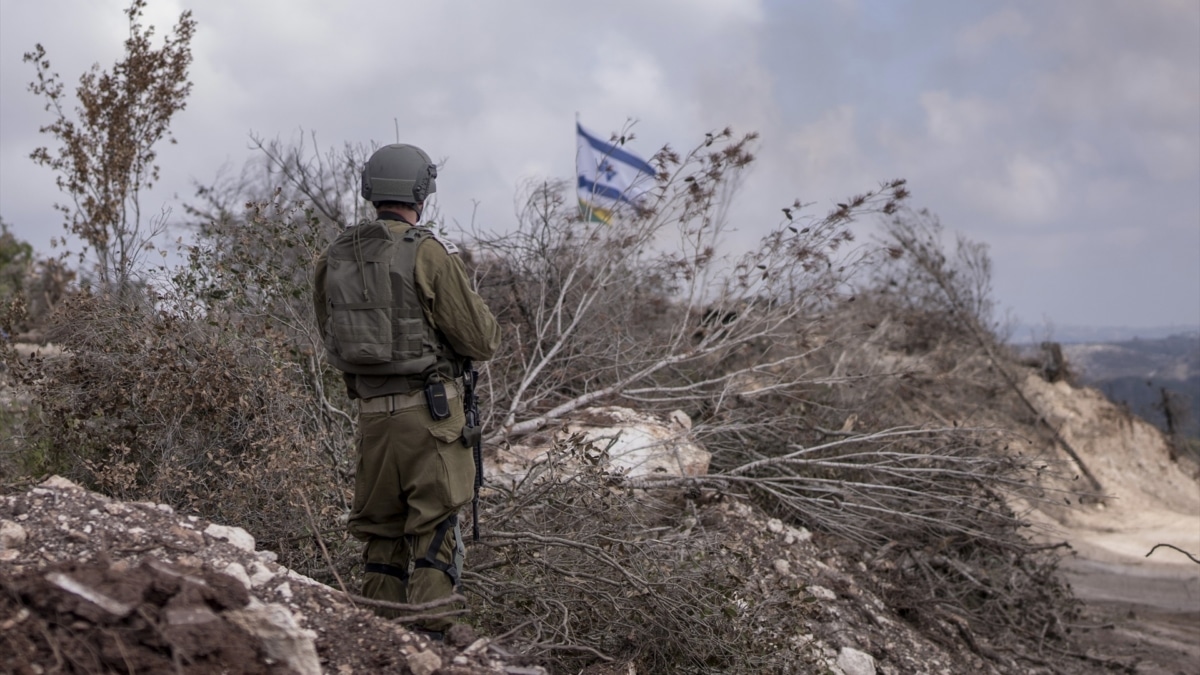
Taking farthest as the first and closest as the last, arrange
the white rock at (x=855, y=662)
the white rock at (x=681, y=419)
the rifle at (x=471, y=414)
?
1. the white rock at (x=681, y=419)
2. the white rock at (x=855, y=662)
3. the rifle at (x=471, y=414)

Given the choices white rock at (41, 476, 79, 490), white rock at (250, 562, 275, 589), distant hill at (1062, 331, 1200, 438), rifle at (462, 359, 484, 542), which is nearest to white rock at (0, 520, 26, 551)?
white rock at (41, 476, 79, 490)

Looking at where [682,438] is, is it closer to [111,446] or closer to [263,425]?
[263,425]

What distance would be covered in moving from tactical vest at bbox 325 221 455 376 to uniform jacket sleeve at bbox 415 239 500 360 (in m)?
0.04

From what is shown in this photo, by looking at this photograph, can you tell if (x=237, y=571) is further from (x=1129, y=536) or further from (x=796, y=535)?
(x=1129, y=536)

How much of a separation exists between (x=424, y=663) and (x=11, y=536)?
1.37 meters

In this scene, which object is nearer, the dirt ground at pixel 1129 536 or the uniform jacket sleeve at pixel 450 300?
the uniform jacket sleeve at pixel 450 300

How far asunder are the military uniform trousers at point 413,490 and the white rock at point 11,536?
3.82 ft

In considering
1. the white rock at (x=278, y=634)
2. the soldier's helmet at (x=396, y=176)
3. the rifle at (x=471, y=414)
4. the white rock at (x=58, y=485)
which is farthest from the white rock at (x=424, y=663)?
the soldier's helmet at (x=396, y=176)

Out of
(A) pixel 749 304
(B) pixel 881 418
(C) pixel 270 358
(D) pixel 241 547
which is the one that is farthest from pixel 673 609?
(B) pixel 881 418

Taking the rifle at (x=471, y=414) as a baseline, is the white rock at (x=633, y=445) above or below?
below

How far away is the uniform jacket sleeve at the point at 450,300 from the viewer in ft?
13.0

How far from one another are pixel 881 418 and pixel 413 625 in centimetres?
614

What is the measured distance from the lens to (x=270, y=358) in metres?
5.14

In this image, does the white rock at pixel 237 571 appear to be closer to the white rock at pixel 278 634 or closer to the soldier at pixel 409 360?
the white rock at pixel 278 634
